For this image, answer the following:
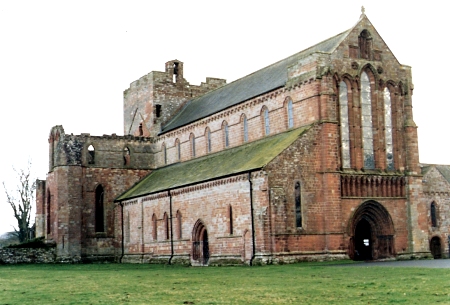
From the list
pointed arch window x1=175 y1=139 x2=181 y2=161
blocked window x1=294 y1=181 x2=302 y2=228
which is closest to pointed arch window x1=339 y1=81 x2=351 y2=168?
blocked window x1=294 y1=181 x2=302 y2=228

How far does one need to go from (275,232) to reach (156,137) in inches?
1096

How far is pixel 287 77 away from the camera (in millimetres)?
48344

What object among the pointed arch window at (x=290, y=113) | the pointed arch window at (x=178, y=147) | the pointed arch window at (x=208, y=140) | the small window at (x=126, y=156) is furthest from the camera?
the small window at (x=126, y=156)

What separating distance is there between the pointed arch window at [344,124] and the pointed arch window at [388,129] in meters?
3.43

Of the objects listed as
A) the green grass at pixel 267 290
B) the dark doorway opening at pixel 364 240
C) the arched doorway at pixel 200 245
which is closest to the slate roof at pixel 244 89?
the arched doorway at pixel 200 245

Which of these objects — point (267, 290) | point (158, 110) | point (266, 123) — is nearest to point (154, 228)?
point (266, 123)

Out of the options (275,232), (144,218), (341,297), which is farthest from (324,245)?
(341,297)

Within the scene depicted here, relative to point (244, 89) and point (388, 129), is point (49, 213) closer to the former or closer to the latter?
point (244, 89)

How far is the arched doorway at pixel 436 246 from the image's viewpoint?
6300 centimetres

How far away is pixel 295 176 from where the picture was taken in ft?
144

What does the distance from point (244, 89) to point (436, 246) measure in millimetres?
22951

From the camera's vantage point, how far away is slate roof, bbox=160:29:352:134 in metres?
49.7

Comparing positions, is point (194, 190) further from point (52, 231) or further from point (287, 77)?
point (52, 231)

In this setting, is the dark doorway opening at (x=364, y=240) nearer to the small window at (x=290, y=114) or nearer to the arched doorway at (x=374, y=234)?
the arched doorway at (x=374, y=234)
